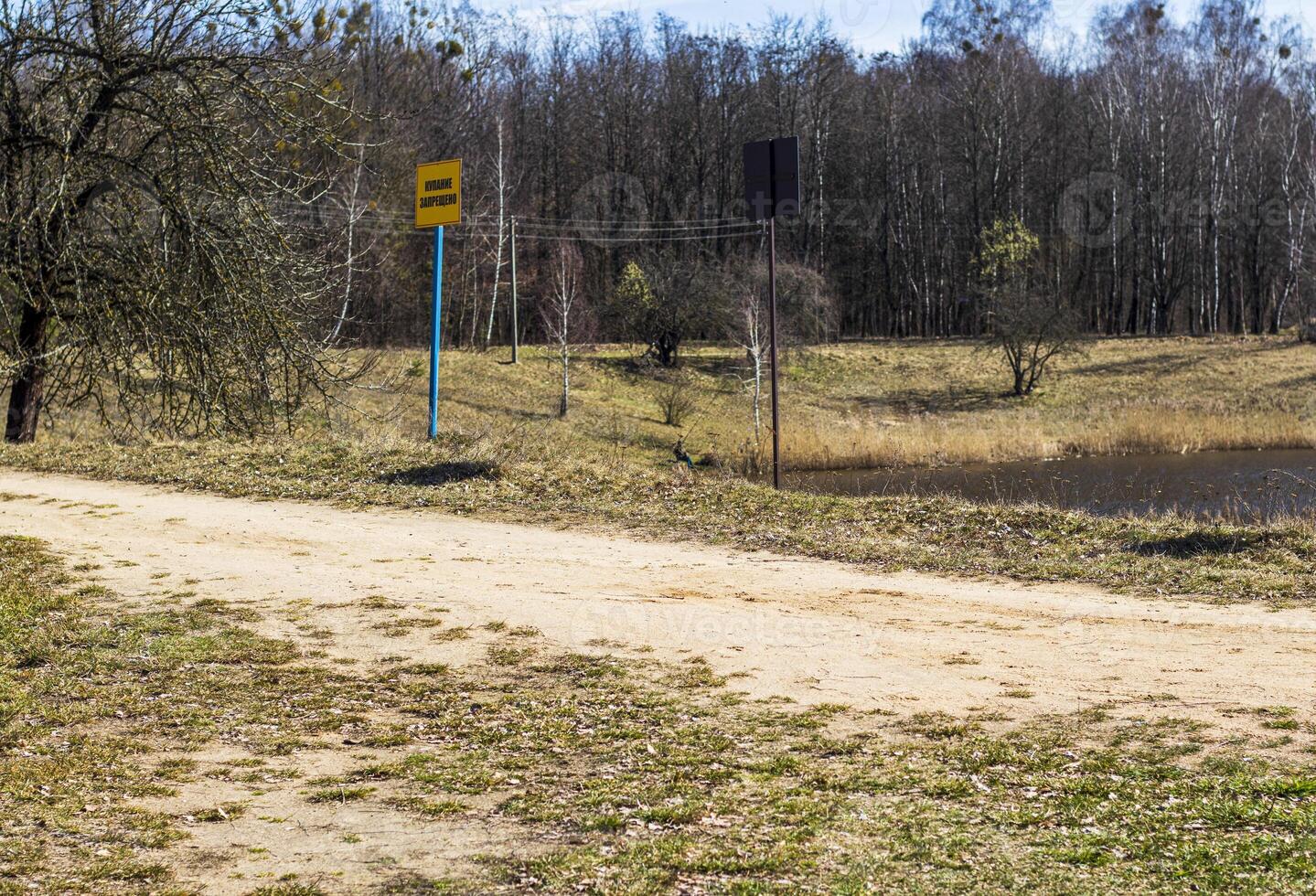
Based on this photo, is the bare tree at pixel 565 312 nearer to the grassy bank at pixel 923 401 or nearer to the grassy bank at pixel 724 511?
the grassy bank at pixel 923 401

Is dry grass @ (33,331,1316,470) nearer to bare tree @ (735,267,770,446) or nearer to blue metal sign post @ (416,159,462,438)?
bare tree @ (735,267,770,446)

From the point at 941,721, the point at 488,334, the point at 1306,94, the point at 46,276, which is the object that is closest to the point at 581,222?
the point at 488,334

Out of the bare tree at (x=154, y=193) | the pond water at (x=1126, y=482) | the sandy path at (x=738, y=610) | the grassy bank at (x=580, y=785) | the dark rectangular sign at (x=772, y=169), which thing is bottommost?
the pond water at (x=1126, y=482)

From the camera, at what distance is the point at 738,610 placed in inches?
382

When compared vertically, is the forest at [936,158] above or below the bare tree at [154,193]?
above

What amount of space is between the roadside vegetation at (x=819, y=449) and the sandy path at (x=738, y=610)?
35.0 inches

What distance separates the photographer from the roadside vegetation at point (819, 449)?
11.5 metres

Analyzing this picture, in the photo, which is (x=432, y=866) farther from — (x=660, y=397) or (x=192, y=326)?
(x=660, y=397)

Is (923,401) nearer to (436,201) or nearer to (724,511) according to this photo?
(436,201)

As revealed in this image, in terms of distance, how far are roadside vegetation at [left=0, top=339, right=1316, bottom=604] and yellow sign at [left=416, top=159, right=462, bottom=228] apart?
3320 mm

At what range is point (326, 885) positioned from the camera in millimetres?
4855

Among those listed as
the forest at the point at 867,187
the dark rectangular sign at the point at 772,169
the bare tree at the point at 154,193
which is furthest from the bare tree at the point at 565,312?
the bare tree at the point at 154,193

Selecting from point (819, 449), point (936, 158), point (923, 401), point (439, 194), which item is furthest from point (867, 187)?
point (439, 194)

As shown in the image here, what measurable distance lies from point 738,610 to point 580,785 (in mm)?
3745
